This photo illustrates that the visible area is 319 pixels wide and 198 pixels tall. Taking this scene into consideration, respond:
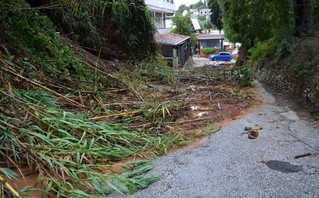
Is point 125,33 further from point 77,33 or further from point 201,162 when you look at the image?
point 201,162

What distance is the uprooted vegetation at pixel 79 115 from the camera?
2.95m

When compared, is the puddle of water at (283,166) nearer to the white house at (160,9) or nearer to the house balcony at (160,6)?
the house balcony at (160,6)

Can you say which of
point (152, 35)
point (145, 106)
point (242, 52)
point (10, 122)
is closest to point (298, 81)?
point (145, 106)

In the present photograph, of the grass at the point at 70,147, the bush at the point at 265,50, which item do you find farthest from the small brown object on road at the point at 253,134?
the bush at the point at 265,50

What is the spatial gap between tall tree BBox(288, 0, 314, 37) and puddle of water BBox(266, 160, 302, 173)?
24.2ft

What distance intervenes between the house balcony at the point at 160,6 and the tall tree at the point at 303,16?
13803 millimetres

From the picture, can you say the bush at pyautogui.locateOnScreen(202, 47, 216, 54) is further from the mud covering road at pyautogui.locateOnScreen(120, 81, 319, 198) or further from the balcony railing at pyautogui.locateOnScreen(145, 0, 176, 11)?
the mud covering road at pyautogui.locateOnScreen(120, 81, 319, 198)

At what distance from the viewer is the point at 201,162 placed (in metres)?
3.59

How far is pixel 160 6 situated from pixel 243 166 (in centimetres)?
2406

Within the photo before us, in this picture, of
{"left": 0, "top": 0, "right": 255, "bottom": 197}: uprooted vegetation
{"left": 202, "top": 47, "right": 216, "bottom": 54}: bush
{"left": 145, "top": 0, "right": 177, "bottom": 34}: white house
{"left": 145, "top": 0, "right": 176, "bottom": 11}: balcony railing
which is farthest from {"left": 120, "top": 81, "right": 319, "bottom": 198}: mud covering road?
{"left": 202, "top": 47, "right": 216, "bottom": 54}: bush

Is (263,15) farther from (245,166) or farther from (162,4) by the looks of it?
(162,4)

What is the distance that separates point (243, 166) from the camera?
11.2 ft

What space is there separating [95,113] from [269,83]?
23.7 ft

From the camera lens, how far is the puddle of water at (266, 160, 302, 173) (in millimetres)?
3265
